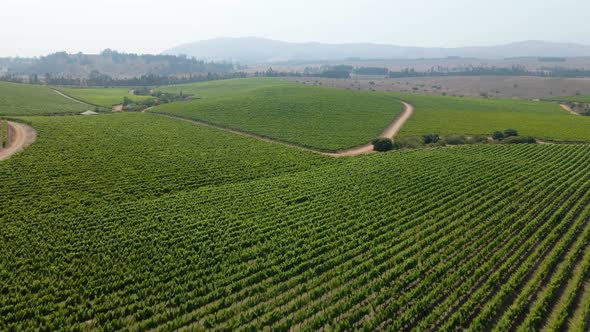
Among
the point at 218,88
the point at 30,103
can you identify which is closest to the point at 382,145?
the point at 30,103

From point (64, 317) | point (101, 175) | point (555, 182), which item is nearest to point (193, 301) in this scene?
point (64, 317)

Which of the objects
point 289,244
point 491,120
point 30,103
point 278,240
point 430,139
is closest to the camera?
point 289,244

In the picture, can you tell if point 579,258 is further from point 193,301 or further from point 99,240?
point 99,240

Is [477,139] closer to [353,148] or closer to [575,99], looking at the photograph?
[353,148]

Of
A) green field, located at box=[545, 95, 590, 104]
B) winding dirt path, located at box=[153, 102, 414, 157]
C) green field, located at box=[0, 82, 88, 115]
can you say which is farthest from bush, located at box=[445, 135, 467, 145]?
→ green field, located at box=[545, 95, 590, 104]

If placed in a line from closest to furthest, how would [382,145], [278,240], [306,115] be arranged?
[278,240] → [382,145] → [306,115]

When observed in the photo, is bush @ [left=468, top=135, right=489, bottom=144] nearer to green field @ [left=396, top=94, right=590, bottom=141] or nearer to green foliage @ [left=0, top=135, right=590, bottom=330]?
green field @ [left=396, top=94, right=590, bottom=141]
